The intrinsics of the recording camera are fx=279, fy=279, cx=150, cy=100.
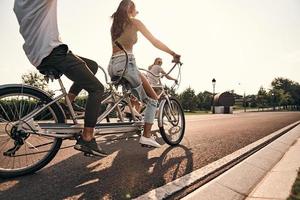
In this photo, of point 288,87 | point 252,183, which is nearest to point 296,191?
point 252,183

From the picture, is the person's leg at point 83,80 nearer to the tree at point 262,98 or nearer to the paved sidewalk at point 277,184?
the paved sidewalk at point 277,184

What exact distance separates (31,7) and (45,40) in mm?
348

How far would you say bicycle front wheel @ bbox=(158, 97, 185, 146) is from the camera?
16.6ft

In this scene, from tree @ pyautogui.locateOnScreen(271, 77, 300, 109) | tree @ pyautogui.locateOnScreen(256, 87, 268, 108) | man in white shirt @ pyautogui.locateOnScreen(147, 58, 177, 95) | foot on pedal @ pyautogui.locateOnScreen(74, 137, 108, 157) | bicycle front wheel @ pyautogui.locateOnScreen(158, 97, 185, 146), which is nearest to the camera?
foot on pedal @ pyautogui.locateOnScreen(74, 137, 108, 157)

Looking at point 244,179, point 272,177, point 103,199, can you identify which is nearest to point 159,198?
point 103,199

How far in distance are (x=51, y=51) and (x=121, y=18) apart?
1315mm

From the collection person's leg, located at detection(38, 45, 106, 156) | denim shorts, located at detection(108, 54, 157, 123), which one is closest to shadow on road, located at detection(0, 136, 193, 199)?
person's leg, located at detection(38, 45, 106, 156)

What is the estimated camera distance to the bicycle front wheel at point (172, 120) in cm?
507

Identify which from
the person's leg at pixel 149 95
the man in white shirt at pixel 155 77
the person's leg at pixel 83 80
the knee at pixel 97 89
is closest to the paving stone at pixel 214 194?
the person's leg at pixel 83 80

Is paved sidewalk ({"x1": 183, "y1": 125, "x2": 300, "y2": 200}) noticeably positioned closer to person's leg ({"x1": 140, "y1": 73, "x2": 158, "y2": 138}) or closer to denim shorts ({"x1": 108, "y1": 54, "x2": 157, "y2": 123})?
person's leg ({"x1": 140, "y1": 73, "x2": 158, "y2": 138})

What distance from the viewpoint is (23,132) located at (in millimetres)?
2885

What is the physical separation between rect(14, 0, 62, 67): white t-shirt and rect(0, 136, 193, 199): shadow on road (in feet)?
4.04

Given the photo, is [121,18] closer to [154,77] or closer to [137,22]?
[137,22]

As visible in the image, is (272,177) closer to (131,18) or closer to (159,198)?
(159,198)
